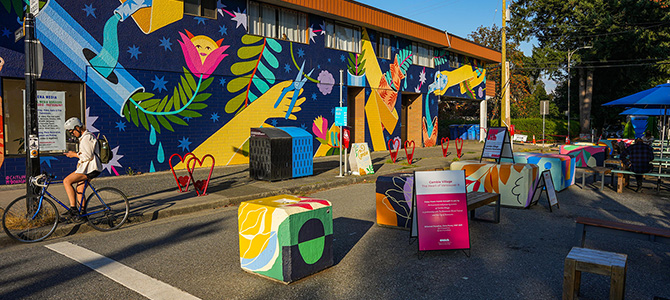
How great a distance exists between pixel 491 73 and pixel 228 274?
4883 centimetres

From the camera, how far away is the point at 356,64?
2081cm

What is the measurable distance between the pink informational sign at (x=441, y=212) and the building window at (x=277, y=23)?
1208 centimetres

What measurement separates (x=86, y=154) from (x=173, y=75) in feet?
23.5

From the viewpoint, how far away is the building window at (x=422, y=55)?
25019 mm

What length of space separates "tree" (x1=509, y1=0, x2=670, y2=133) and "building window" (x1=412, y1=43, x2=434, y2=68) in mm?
19061

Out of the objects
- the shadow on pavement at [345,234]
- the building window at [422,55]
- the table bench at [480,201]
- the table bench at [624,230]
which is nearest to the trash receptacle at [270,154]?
the shadow on pavement at [345,234]

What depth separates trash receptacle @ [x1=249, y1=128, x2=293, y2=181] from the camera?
39.5 ft

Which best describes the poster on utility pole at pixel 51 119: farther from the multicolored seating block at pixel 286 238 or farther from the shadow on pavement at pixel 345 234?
the multicolored seating block at pixel 286 238

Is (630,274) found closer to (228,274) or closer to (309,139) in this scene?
(228,274)

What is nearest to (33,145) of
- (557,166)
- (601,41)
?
(557,166)

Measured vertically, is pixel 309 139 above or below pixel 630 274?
above

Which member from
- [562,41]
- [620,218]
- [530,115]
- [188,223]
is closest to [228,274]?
[188,223]

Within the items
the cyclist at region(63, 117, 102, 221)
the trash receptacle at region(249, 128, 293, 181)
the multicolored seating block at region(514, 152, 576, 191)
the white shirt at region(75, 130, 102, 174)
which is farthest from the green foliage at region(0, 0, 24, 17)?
the multicolored seating block at region(514, 152, 576, 191)

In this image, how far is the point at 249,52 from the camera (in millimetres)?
15938
